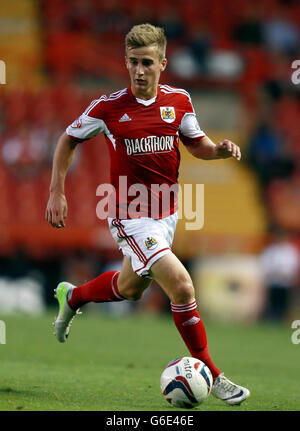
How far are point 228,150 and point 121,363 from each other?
116 inches

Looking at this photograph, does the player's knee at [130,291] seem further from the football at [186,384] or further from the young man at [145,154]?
the football at [186,384]

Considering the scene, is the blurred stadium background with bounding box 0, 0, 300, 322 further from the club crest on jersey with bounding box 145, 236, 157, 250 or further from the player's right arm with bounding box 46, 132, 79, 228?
the club crest on jersey with bounding box 145, 236, 157, 250

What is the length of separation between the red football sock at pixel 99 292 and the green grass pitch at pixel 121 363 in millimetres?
606

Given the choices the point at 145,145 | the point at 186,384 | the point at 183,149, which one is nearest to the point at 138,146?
the point at 145,145

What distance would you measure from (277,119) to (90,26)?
15.8 feet

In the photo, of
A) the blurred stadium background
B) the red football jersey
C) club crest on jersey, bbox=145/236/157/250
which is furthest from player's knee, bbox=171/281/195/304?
the blurred stadium background

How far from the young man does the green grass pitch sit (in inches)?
25.5

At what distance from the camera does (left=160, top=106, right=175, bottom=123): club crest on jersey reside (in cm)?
616

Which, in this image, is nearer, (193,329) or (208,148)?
(193,329)

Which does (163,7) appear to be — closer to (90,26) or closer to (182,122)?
(90,26)

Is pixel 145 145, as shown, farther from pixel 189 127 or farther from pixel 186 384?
pixel 186 384

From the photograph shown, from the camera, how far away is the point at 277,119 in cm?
1966

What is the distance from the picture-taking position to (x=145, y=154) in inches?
239

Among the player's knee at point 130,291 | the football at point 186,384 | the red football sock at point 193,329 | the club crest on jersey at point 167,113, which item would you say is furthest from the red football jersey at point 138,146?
the football at point 186,384
